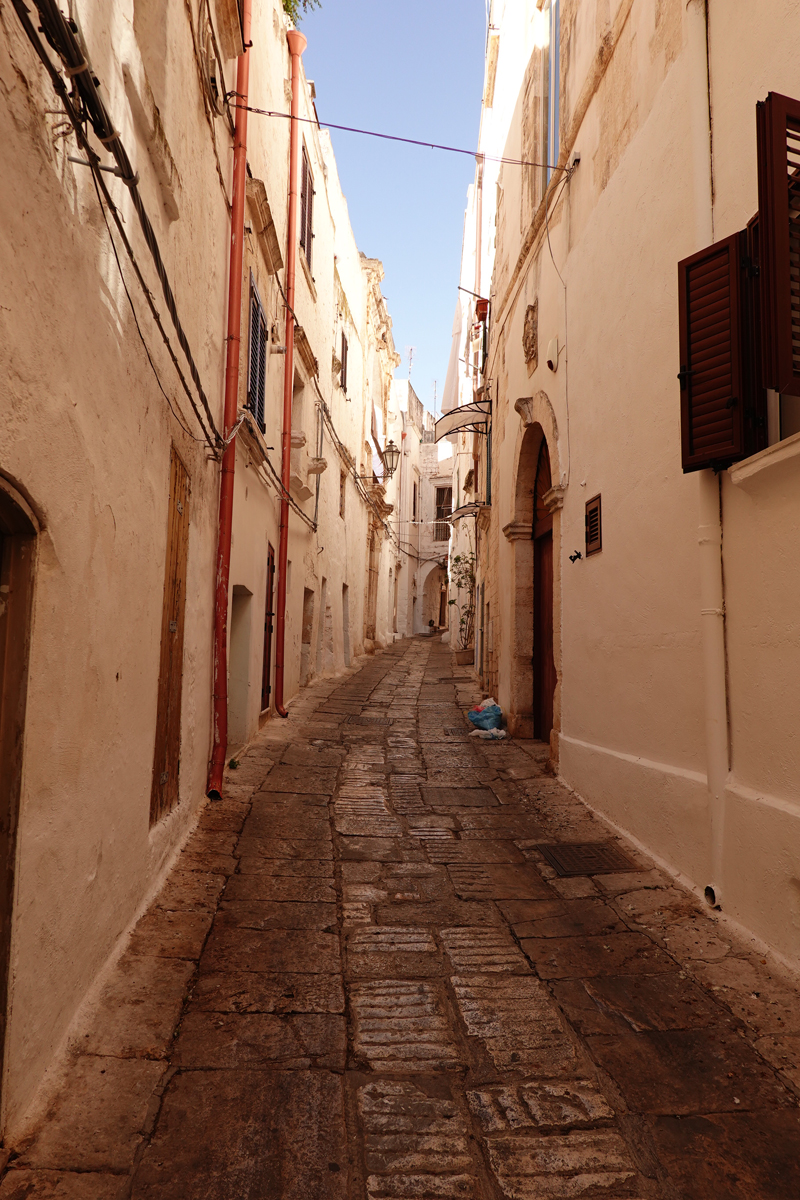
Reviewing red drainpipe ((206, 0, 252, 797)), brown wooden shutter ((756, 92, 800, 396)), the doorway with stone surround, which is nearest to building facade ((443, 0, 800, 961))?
brown wooden shutter ((756, 92, 800, 396))

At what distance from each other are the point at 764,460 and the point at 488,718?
579 cm

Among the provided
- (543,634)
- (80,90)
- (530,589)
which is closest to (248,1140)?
(80,90)

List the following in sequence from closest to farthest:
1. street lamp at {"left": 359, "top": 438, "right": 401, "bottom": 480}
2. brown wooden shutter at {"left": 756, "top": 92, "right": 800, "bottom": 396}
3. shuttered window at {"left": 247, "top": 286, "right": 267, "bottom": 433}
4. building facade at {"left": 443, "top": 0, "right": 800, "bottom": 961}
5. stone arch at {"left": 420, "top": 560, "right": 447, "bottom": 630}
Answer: brown wooden shutter at {"left": 756, "top": 92, "right": 800, "bottom": 396}
building facade at {"left": 443, "top": 0, "right": 800, "bottom": 961}
shuttered window at {"left": 247, "top": 286, "right": 267, "bottom": 433}
street lamp at {"left": 359, "top": 438, "right": 401, "bottom": 480}
stone arch at {"left": 420, "top": 560, "right": 447, "bottom": 630}

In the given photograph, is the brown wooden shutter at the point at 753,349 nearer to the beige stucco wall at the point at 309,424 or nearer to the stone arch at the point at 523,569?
the beige stucco wall at the point at 309,424

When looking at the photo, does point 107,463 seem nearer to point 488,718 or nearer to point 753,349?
point 753,349

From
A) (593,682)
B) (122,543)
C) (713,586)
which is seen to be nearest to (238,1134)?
(122,543)

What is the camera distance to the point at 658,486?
14.6 feet

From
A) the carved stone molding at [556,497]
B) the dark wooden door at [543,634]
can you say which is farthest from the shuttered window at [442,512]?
the carved stone molding at [556,497]

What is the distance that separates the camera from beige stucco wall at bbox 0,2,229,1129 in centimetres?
200

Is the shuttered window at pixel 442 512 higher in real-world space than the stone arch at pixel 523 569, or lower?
higher

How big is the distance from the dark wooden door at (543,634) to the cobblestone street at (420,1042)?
3517 millimetres

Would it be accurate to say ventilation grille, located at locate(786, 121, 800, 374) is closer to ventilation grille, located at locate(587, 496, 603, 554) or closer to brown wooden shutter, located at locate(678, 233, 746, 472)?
brown wooden shutter, located at locate(678, 233, 746, 472)

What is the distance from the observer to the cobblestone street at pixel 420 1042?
1.97 meters

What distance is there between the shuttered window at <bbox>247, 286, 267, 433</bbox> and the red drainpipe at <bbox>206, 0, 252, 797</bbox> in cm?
89
